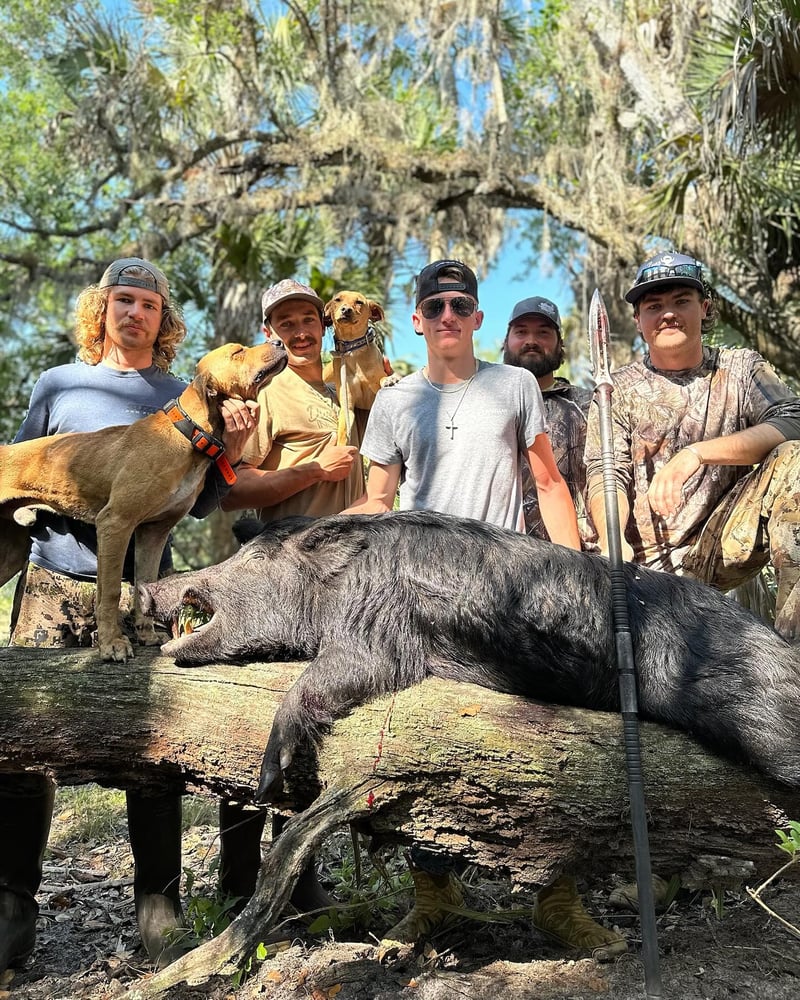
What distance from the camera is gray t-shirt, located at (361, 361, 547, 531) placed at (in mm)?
4082

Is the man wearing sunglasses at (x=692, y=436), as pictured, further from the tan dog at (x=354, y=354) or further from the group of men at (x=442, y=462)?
the tan dog at (x=354, y=354)

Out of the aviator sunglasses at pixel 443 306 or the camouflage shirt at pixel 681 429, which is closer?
the aviator sunglasses at pixel 443 306

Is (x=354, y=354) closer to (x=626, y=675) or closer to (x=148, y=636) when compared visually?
(x=148, y=636)

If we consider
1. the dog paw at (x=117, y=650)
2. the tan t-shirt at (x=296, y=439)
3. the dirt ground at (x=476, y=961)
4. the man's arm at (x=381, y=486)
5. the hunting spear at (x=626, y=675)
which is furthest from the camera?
the tan t-shirt at (x=296, y=439)

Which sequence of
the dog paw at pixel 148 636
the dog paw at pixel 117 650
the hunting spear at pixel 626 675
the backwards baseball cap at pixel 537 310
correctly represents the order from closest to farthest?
the hunting spear at pixel 626 675, the dog paw at pixel 117 650, the dog paw at pixel 148 636, the backwards baseball cap at pixel 537 310

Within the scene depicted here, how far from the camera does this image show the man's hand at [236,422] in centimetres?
388

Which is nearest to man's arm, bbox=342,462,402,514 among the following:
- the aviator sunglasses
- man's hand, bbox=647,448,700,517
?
the aviator sunglasses

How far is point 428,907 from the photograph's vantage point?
379cm

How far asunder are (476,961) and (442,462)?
6.90ft

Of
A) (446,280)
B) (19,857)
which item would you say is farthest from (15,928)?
(446,280)

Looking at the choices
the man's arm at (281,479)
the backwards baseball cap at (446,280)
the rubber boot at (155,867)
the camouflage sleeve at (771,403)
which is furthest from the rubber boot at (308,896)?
the camouflage sleeve at (771,403)

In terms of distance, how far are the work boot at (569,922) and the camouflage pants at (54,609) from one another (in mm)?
2223

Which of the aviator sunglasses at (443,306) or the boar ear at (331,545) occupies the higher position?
the aviator sunglasses at (443,306)

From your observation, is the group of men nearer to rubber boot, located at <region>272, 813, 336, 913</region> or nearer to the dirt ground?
rubber boot, located at <region>272, 813, 336, 913</region>
